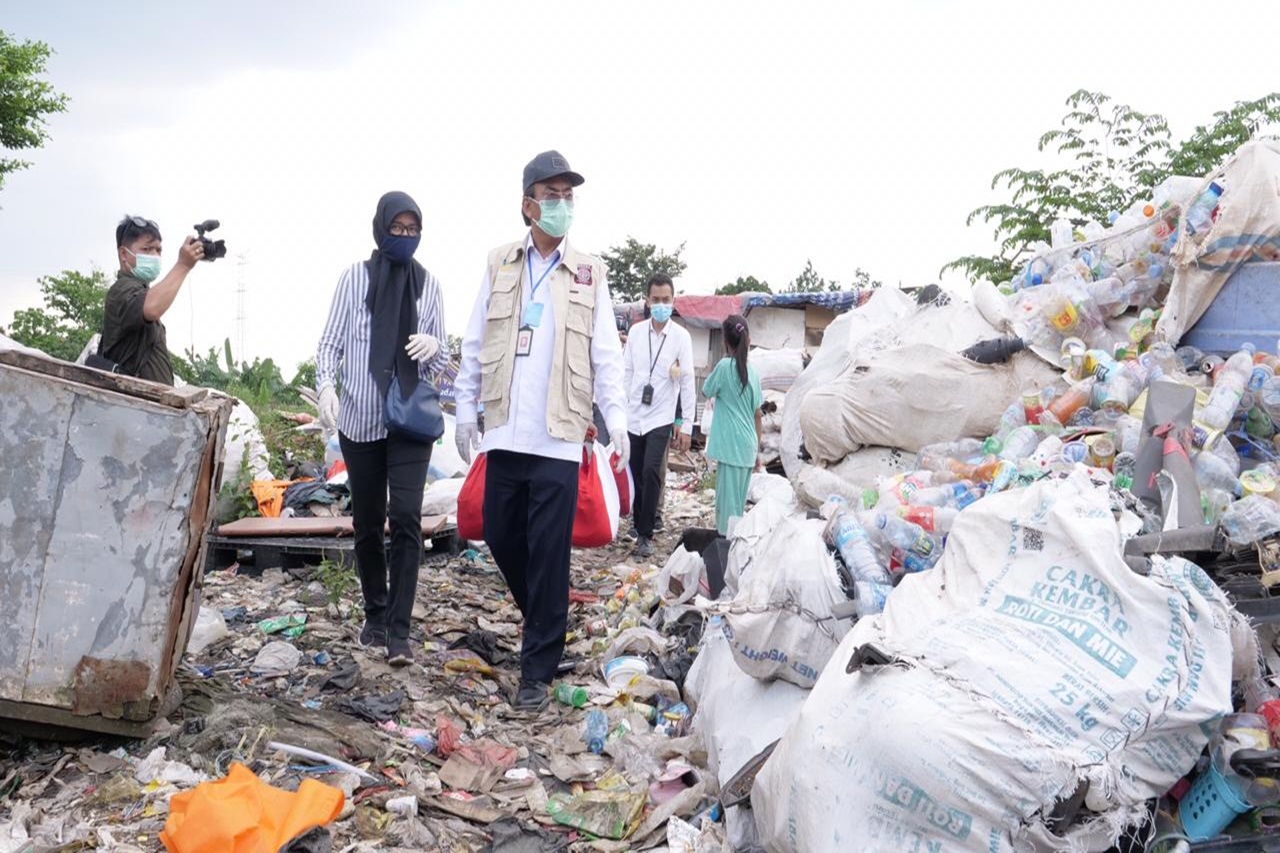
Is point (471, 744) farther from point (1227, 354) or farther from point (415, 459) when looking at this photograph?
point (1227, 354)

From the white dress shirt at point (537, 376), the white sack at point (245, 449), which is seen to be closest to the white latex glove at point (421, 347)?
the white dress shirt at point (537, 376)

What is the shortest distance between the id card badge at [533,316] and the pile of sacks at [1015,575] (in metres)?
1.15

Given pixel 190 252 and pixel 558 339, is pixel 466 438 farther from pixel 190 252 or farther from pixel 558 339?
pixel 190 252

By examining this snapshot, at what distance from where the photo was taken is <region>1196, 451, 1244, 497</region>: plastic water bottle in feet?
10.3

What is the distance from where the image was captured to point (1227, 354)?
420 centimetres

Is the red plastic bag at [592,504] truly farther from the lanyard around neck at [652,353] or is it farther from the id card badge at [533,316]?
the lanyard around neck at [652,353]

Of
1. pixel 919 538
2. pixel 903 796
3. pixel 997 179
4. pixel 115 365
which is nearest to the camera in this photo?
pixel 903 796

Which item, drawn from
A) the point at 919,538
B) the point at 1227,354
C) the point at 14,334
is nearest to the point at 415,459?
the point at 919,538

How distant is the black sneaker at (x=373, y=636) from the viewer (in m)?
4.03

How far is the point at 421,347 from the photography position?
12.6 ft

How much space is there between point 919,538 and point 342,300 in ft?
7.76

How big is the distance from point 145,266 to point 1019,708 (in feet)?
11.6

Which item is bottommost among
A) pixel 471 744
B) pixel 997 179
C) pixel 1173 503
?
pixel 471 744

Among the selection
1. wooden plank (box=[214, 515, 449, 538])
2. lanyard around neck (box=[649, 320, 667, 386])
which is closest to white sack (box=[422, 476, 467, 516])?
wooden plank (box=[214, 515, 449, 538])
